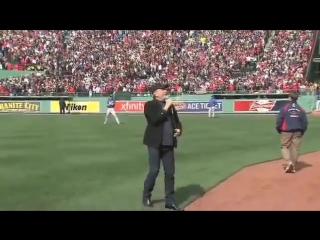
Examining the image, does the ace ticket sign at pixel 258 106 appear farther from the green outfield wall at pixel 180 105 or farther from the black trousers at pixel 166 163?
the black trousers at pixel 166 163

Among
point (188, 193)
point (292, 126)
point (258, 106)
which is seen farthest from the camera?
point (258, 106)

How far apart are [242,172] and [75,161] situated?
4.65m

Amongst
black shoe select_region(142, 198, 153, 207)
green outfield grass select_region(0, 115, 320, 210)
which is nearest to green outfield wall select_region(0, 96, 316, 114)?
green outfield grass select_region(0, 115, 320, 210)

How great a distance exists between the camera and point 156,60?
43.1 m

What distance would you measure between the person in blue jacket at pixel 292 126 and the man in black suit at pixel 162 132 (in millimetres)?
4089

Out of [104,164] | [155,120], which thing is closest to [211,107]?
[104,164]

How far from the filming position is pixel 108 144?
58.0ft

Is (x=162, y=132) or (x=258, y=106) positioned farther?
(x=258, y=106)

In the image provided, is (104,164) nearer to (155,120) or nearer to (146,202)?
(146,202)

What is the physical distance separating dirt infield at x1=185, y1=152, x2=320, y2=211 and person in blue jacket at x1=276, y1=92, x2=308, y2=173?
1.44 ft

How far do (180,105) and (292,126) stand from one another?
2575 centimetres

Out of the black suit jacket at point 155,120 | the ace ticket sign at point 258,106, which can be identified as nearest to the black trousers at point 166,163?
the black suit jacket at point 155,120
